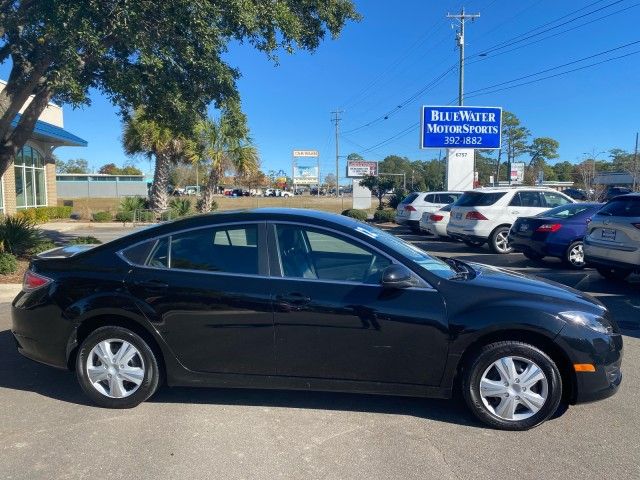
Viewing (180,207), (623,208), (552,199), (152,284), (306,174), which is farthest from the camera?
(306,174)

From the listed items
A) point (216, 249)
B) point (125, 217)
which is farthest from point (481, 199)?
point (125, 217)

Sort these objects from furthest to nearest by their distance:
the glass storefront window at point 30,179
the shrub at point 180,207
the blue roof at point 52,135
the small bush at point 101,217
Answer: the shrub at point 180,207
the small bush at point 101,217
the glass storefront window at point 30,179
the blue roof at point 52,135

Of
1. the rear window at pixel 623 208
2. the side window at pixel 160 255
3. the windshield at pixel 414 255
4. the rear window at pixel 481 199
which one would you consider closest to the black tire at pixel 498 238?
the rear window at pixel 481 199

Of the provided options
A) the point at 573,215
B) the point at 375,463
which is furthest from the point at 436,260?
the point at 573,215

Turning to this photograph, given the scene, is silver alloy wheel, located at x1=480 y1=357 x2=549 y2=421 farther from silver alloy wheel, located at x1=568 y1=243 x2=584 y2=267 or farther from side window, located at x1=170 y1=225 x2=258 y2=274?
silver alloy wheel, located at x1=568 y1=243 x2=584 y2=267

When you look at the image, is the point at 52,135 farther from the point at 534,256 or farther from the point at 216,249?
the point at 216,249

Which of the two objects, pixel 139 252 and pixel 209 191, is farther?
pixel 209 191

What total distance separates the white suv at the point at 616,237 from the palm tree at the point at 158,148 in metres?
19.3

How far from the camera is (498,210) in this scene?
44.9 feet

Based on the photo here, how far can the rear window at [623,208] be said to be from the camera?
26.8ft

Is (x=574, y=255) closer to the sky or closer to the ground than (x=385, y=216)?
closer to the ground

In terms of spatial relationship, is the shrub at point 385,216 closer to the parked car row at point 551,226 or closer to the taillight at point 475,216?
the parked car row at point 551,226

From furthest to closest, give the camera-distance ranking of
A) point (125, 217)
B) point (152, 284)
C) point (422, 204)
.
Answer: point (125, 217), point (422, 204), point (152, 284)

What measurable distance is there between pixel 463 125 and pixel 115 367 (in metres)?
23.4
